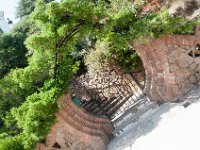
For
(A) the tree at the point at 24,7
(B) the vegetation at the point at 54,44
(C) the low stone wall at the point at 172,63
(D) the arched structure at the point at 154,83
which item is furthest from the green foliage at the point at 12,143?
(A) the tree at the point at 24,7

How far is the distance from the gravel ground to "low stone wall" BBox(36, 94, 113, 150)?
51 cm

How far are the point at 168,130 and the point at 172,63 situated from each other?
1986 mm

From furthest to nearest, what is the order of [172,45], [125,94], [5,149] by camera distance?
[125,94], [172,45], [5,149]

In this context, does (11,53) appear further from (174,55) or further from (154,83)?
(174,55)

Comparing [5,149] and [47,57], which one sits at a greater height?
[47,57]

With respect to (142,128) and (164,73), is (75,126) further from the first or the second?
(164,73)

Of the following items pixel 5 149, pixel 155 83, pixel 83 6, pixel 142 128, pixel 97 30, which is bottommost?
pixel 142 128

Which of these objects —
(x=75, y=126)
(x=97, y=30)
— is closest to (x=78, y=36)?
(x=97, y=30)

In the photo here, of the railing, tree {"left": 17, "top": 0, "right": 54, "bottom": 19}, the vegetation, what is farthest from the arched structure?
tree {"left": 17, "top": 0, "right": 54, "bottom": 19}

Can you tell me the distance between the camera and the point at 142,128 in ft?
36.7

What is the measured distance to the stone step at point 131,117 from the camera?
465 inches

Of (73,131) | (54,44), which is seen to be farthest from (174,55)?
(73,131)

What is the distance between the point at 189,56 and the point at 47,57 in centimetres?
382

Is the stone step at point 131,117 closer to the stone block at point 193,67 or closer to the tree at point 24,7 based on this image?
the stone block at point 193,67
